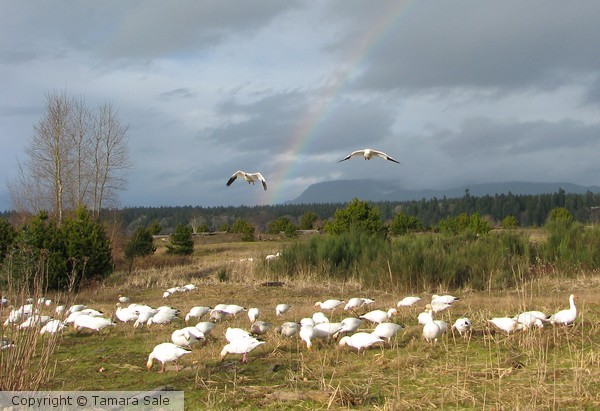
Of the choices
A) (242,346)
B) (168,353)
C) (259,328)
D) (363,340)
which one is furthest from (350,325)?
(168,353)

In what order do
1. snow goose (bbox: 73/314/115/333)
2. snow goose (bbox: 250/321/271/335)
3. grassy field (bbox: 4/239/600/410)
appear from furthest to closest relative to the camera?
snow goose (bbox: 73/314/115/333) < snow goose (bbox: 250/321/271/335) < grassy field (bbox: 4/239/600/410)

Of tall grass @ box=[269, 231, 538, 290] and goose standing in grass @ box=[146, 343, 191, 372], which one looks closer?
goose standing in grass @ box=[146, 343, 191, 372]

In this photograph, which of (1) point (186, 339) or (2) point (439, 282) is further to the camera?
(2) point (439, 282)

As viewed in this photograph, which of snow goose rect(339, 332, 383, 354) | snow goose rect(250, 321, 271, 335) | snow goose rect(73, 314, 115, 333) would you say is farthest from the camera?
snow goose rect(73, 314, 115, 333)

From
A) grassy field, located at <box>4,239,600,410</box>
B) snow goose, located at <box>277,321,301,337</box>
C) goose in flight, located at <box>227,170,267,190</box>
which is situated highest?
goose in flight, located at <box>227,170,267,190</box>

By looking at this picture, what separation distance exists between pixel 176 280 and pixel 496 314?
1355 cm

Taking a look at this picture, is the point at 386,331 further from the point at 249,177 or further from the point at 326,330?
the point at 249,177

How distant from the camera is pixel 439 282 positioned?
1916cm

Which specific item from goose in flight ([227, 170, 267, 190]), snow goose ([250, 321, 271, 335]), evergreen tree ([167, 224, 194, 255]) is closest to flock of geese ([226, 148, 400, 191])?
goose in flight ([227, 170, 267, 190])

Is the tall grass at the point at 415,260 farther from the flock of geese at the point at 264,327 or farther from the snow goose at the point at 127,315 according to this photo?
the snow goose at the point at 127,315

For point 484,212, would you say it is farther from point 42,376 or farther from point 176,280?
point 42,376

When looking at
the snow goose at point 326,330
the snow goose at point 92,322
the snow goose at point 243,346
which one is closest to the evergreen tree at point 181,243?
the snow goose at point 92,322

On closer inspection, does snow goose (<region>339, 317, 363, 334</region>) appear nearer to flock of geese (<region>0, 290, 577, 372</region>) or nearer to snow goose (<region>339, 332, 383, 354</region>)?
flock of geese (<region>0, 290, 577, 372</region>)

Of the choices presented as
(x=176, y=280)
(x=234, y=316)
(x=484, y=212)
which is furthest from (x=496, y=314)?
(x=484, y=212)
